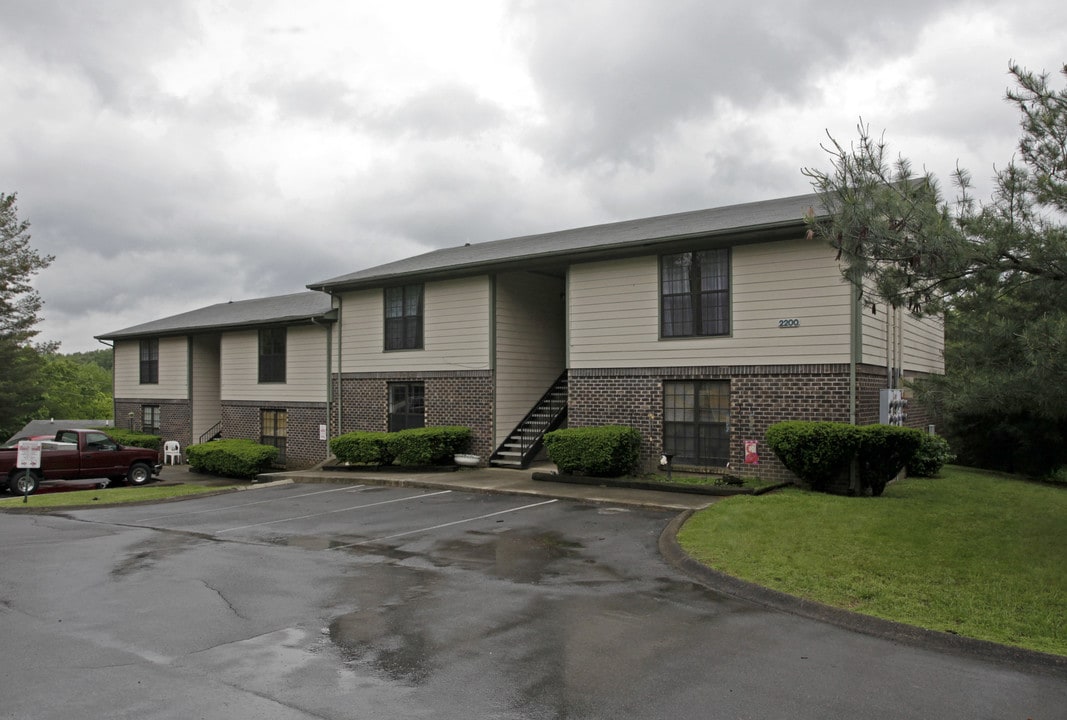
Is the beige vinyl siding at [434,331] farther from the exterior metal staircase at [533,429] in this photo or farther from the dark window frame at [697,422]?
the dark window frame at [697,422]

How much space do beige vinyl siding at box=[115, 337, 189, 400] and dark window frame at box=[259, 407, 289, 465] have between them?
543 cm

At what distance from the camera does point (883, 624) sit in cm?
657

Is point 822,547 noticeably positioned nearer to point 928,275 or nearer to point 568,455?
point 928,275

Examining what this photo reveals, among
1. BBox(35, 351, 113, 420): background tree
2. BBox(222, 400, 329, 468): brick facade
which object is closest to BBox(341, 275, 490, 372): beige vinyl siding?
BBox(222, 400, 329, 468): brick facade

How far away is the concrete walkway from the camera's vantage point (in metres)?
13.6

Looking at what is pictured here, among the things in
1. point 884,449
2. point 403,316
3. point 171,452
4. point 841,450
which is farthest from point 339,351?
point 884,449

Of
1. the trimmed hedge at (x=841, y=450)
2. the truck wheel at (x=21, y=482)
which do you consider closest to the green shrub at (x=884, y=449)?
the trimmed hedge at (x=841, y=450)

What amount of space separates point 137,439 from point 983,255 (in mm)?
29889

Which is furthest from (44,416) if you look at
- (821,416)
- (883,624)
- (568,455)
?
(883,624)

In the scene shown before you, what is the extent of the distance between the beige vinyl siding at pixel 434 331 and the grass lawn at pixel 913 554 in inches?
385

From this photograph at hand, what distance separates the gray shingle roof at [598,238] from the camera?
1588 cm

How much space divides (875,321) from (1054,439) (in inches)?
279

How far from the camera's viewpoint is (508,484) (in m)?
16.4

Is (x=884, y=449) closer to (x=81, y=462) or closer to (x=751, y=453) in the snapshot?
(x=751, y=453)
